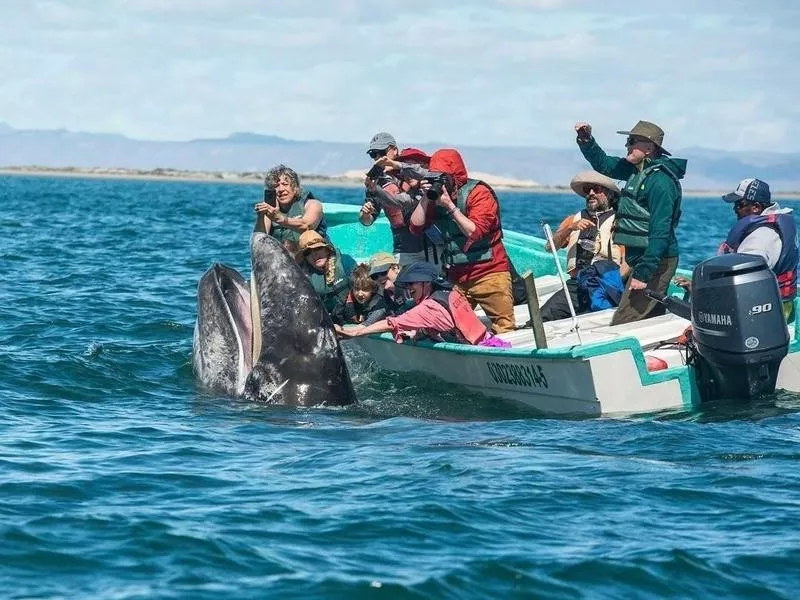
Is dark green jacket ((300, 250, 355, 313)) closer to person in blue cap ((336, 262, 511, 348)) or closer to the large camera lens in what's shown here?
person in blue cap ((336, 262, 511, 348))

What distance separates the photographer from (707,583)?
666 centimetres

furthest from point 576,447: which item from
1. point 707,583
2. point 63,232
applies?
point 63,232

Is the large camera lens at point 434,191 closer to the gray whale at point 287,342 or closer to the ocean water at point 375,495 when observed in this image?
the gray whale at point 287,342

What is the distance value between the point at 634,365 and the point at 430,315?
1848mm

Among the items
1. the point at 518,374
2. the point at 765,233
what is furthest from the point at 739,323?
the point at 518,374

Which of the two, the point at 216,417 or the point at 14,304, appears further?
the point at 14,304

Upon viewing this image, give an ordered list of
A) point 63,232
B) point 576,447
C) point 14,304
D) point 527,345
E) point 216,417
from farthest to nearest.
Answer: point 63,232
point 14,304
point 527,345
point 216,417
point 576,447

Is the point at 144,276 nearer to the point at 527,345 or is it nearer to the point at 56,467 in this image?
the point at 527,345

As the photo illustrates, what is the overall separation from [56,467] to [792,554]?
4.63 meters

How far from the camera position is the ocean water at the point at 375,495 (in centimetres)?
666

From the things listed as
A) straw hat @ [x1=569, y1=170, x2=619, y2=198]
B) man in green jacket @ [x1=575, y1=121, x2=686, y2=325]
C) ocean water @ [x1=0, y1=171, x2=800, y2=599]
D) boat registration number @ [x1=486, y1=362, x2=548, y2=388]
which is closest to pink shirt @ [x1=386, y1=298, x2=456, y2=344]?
boat registration number @ [x1=486, y1=362, x2=548, y2=388]

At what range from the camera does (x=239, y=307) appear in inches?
463

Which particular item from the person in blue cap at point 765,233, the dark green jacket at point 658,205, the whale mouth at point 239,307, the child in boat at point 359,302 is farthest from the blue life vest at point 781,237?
the whale mouth at point 239,307

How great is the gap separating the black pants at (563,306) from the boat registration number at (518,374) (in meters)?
2.51
